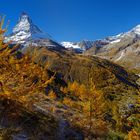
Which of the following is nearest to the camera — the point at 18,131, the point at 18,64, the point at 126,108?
the point at 18,64

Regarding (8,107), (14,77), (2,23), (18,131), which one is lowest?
(18,131)

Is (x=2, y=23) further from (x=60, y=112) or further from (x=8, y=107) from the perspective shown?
(x=60, y=112)

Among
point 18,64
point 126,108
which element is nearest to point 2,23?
point 18,64

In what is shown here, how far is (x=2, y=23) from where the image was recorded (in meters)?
13.7

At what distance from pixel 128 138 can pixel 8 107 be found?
1336cm

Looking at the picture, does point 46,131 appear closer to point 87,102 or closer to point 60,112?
point 60,112

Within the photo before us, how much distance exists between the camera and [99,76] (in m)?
56.2

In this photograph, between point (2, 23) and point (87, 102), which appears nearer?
point (2, 23)

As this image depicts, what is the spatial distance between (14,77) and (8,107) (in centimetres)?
558

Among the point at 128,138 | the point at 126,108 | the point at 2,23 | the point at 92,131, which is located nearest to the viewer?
the point at 2,23

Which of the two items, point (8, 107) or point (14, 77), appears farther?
point (8, 107)

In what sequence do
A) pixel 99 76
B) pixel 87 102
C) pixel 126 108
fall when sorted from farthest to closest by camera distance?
pixel 126 108
pixel 99 76
pixel 87 102

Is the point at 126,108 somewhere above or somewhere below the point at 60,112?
above

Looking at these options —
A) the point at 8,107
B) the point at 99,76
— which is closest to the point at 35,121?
the point at 8,107
